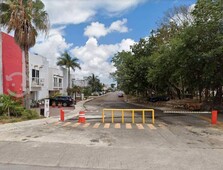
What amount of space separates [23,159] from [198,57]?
21.5m

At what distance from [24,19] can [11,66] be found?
26.4 feet

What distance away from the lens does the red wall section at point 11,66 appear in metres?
28.7

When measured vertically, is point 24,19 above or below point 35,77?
above

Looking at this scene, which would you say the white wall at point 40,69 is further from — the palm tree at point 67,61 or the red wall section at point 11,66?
the palm tree at point 67,61

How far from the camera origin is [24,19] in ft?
78.6

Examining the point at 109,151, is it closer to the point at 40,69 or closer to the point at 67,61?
the point at 40,69

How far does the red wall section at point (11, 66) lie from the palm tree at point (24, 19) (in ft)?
16.1

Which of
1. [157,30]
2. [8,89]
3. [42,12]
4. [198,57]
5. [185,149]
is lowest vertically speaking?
[185,149]

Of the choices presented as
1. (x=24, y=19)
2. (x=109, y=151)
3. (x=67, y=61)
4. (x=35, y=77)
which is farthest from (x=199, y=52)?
(x=67, y=61)

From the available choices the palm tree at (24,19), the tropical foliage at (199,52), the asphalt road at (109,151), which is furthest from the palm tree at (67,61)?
the asphalt road at (109,151)

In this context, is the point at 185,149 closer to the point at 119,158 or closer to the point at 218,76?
the point at 119,158

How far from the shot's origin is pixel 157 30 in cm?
4806

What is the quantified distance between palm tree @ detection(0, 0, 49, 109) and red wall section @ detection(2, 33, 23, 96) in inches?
193

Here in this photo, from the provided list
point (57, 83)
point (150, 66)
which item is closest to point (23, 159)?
point (150, 66)
